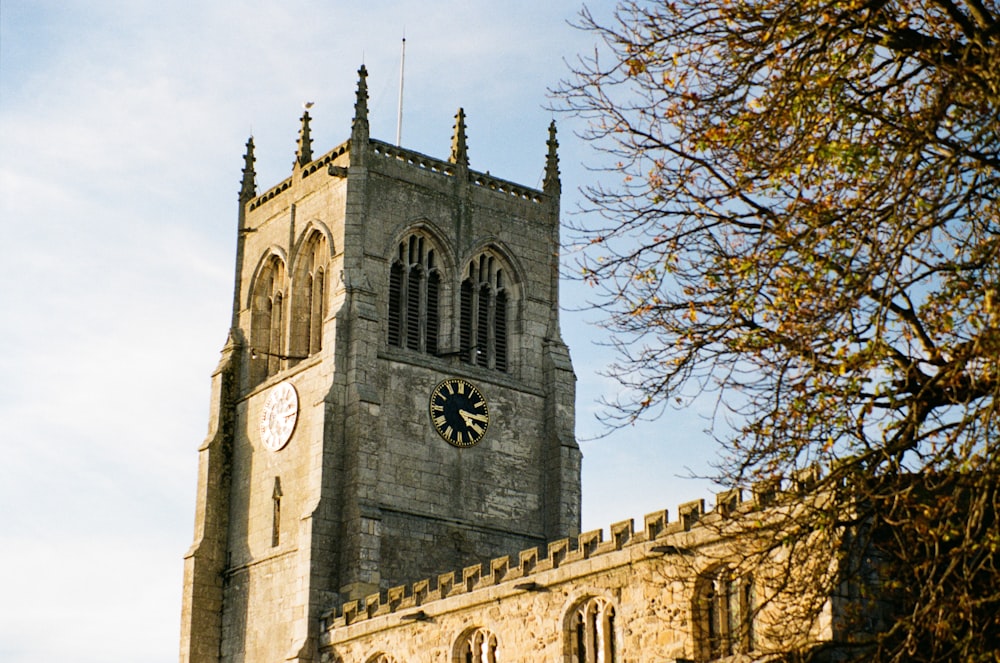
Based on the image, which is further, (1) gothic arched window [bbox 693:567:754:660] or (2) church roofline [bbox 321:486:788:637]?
(2) church roofline [bbox 321:486:788:637]

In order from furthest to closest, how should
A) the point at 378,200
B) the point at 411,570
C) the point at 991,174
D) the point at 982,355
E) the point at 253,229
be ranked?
1. the point at 253,229
2. the point at 378,200
3. the point at 411,570
4. the point at 991,174
5. the point at 982,355

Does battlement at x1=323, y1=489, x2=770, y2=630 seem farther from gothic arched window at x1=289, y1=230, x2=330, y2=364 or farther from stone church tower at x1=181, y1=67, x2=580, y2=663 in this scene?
gothic arched window at x1=289, y1=230, x2=330, y2=364

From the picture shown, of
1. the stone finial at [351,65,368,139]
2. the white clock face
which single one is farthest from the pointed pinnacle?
the white clock face

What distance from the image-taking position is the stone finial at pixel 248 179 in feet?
205

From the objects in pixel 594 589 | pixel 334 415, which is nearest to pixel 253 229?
pixel 334 415

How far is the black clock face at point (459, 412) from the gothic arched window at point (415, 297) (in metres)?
1.59

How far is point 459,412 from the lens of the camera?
5512 cm

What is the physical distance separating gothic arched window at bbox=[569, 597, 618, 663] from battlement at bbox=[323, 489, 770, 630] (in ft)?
3.89

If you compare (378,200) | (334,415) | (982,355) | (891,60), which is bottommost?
(982,355)

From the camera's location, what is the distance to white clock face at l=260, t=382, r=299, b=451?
180ft

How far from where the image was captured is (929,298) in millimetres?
19469

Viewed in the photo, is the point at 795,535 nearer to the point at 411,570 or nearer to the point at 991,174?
the point at 991,174

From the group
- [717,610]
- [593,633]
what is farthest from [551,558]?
[717,610]

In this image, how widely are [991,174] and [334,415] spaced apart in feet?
117
